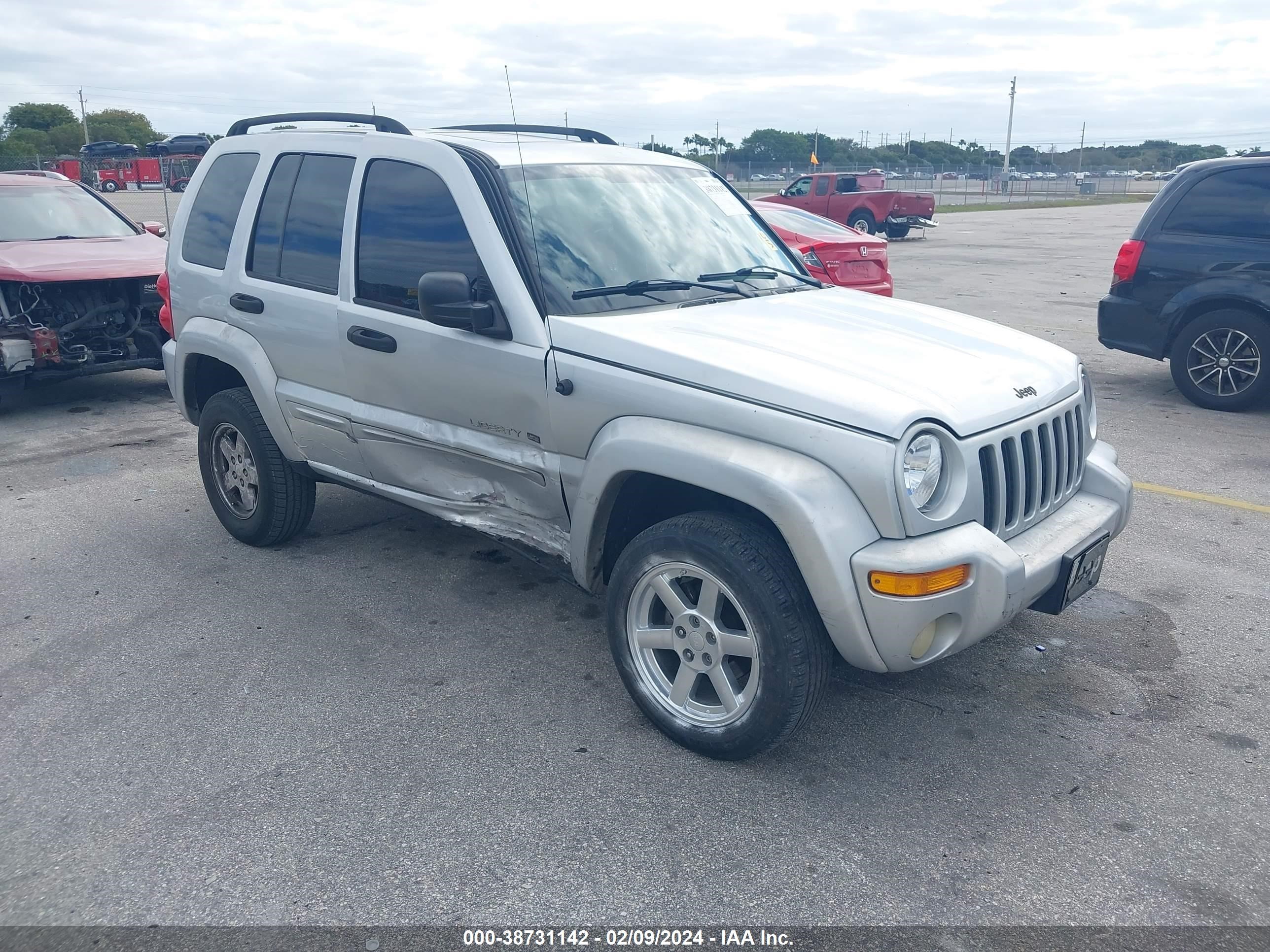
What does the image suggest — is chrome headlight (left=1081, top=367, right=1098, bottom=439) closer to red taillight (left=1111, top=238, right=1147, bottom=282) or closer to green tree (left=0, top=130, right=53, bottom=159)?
red taillight (left=1111, top=238, right=1147, bottom=282)

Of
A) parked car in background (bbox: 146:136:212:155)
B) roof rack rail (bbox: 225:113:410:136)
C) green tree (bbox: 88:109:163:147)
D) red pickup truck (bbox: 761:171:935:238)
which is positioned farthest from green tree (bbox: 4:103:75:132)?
roof rack rail (bbox: 225:113:410:136)

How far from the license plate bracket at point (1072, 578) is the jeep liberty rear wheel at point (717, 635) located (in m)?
0.76

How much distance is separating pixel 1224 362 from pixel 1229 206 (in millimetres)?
1133

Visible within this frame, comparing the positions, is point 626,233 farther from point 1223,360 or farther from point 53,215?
point 53,215

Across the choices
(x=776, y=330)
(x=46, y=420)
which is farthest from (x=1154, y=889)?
(x=46, y=420)

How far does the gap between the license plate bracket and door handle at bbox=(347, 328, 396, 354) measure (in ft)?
8.22

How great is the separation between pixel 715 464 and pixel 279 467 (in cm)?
272

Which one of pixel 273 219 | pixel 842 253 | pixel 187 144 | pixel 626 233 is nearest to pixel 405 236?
pixel 626 233

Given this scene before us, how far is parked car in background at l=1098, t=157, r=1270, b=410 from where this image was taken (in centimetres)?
768

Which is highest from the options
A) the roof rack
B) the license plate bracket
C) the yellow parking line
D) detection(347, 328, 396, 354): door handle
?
the roof rack

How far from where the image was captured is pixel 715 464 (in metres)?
3.11

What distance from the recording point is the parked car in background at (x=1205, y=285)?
7.68 m

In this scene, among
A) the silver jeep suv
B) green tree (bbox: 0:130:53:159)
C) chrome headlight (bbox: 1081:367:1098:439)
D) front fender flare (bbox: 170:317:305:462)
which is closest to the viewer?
the silver jeep suv

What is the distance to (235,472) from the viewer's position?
5336 mm
